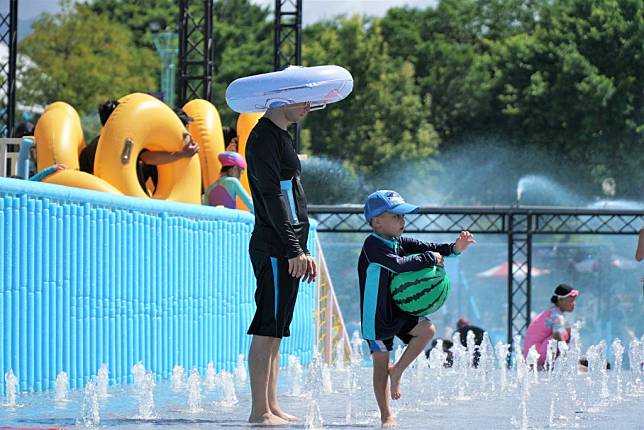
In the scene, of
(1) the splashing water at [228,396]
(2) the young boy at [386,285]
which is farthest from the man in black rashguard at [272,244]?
(1) the splashing water at [228,396]

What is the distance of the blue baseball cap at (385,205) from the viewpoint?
7.17 meters

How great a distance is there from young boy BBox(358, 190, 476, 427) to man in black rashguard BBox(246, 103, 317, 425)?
30cm

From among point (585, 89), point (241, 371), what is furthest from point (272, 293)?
point (585, 89)

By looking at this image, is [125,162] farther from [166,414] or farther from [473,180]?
[473,180]

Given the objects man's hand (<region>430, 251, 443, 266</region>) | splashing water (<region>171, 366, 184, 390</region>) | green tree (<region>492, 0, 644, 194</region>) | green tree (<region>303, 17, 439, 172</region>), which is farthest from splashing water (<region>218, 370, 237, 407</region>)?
green tree (<region>303, 17, 439, 172</region>)

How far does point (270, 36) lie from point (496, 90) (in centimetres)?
1273

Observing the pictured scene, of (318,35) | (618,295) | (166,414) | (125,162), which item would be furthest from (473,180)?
(166,414)

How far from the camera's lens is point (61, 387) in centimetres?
866

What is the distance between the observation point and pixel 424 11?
61.3m

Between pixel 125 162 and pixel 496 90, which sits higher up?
pixel 496 90

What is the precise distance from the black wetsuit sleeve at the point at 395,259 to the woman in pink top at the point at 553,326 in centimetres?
801

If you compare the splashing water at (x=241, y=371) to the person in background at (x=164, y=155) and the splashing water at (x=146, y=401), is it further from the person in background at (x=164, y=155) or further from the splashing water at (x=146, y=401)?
the person in background at (x=164, y=155)

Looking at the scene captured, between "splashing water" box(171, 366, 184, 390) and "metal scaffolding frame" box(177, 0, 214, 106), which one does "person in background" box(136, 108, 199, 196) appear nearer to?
"splashing water" box(171, 366, 184, 390)

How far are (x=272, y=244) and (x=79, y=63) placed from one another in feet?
140
